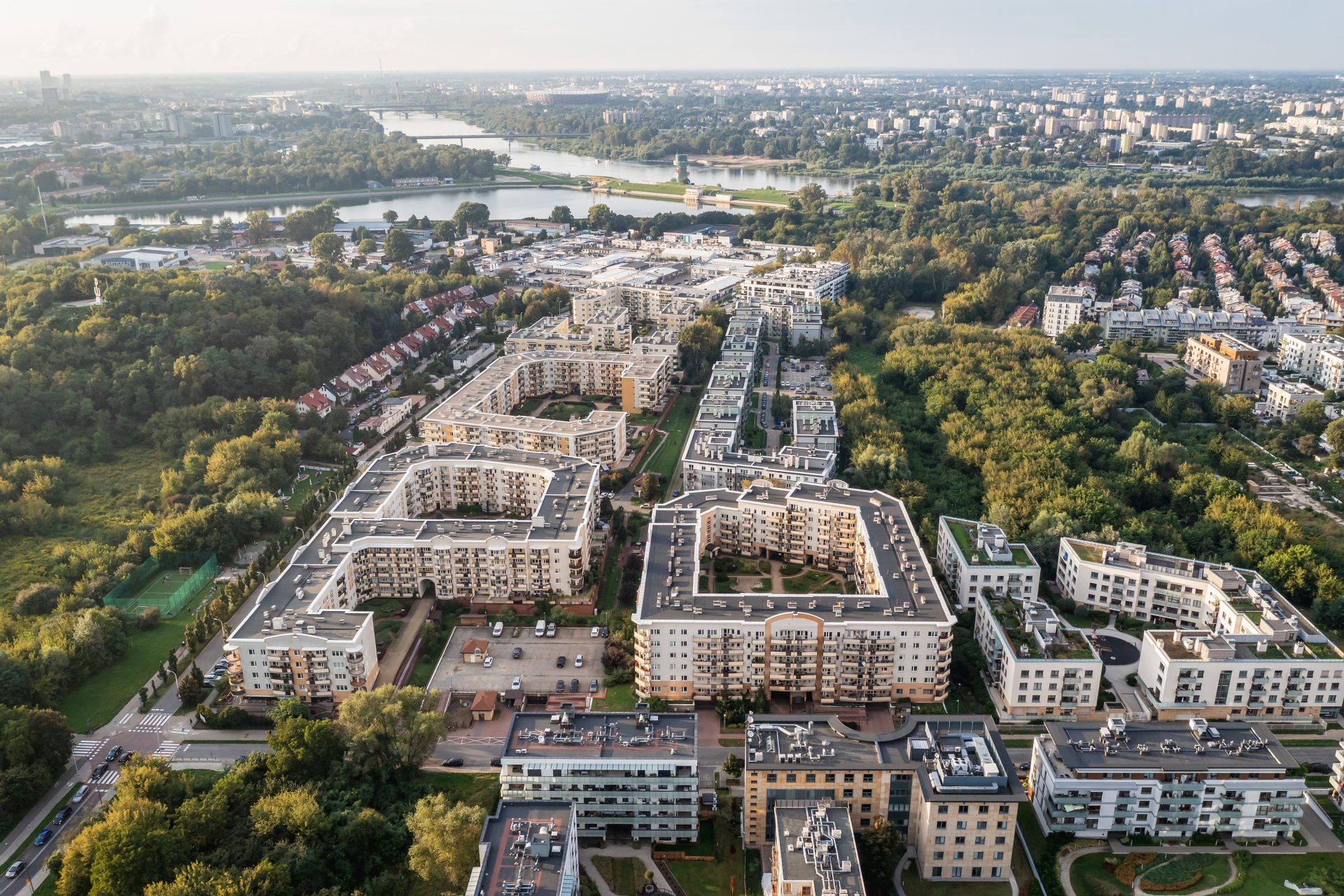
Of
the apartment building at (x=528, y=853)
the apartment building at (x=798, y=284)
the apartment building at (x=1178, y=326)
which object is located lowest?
the apartment building at (x=528, y=853)

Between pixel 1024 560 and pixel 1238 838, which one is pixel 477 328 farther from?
pixel 1238 838

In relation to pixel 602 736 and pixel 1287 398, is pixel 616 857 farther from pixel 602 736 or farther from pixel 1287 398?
pixel 1287 398

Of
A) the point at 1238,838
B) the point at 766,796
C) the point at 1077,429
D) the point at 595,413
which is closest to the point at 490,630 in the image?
the point at 766,796

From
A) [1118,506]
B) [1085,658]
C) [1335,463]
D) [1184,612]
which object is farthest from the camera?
[1335,463]

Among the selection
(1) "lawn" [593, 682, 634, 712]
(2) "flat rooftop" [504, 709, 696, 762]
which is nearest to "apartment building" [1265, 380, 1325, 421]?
(1) "lawn" [593, 682, 634, 712]

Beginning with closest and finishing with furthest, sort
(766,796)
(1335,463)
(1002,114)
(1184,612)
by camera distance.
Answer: (766,796)
(1184,612)
(1335,463)
(1002,114)

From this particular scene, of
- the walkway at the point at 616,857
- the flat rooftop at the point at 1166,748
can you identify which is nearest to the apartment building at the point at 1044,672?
the flat rooftop at the point at 1166,748

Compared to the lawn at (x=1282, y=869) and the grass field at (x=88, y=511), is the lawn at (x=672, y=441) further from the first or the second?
the lawn at (x=1282, y=869)

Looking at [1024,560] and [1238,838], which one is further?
[1024,560]
